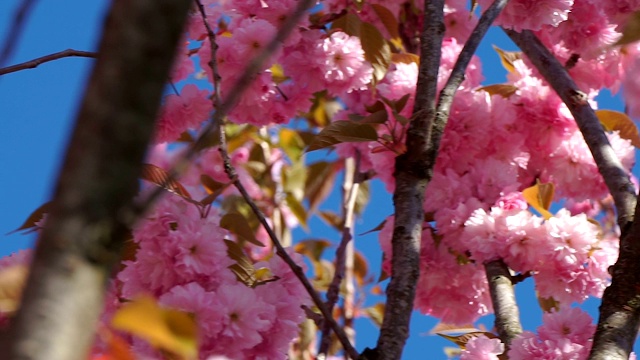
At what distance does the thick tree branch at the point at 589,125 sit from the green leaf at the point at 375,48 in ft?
0.72

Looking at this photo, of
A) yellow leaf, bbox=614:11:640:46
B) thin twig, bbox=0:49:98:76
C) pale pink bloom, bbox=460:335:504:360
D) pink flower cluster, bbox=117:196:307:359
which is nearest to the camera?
yellow leaf, bbox=614:11:640:46

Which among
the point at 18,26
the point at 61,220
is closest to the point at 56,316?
the point at 61,220

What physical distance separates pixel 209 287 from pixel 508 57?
92 cm

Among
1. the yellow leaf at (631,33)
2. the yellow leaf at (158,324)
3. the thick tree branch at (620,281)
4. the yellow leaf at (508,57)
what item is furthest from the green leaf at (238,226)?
the yellow leaf at (158,324)

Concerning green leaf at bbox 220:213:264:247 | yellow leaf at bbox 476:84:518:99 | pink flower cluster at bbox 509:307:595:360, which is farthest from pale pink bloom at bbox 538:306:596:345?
yellow leaf at bbox 476:84:518:99

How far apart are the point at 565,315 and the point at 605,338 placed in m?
0.19

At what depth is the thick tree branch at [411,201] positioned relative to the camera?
0.95m

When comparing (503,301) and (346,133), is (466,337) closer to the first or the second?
(503,301)

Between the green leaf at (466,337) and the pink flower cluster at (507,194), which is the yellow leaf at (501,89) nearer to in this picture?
the pink flower cluster at (507,194)

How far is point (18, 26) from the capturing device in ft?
1.51

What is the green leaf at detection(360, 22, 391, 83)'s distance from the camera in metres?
1.63

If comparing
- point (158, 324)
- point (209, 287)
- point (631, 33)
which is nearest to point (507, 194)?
point (209, 287)

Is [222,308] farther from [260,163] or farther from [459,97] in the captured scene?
[260,163]

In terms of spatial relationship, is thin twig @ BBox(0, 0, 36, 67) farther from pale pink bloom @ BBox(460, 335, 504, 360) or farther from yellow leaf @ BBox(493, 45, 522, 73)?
yellow leaf @ BBox(493, 45, 522, 73)
